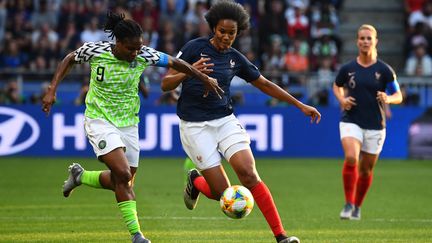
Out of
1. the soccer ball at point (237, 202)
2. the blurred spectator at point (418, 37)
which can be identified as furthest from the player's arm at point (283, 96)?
the blurred spectator at point (418, 37)

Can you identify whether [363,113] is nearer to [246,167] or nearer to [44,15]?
[246,167]

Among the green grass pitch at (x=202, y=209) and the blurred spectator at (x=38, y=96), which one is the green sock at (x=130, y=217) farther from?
the blurred spectator at (x=38, y=96)

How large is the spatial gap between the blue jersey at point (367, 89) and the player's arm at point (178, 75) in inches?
157

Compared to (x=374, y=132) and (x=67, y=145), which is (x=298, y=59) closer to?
(x=67, y=145)

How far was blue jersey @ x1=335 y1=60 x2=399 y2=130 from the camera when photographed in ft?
44.6

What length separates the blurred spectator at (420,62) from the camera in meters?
27.2

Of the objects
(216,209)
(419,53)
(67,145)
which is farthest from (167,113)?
(216,209)

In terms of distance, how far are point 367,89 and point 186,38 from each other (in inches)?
550

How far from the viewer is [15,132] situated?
76.0 feet

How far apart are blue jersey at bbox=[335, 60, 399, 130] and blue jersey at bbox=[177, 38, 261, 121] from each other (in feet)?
12.0

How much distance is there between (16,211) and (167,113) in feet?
33.6

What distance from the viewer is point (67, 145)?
23500mm

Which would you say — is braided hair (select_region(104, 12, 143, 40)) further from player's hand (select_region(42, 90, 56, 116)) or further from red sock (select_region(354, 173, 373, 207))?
red sock (select_region(354, 173, 373, 207))

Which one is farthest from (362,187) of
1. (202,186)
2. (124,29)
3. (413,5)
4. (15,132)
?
(413,5)
